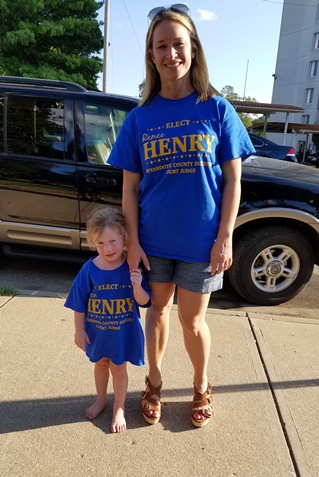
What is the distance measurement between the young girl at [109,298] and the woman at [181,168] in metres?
0.08

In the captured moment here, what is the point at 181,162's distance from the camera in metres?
1.80

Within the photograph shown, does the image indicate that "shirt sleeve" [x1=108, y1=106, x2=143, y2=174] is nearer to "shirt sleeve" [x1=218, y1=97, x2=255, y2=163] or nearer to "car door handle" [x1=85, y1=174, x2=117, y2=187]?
"shirt sleeve" [x1=218, y1=97, x2=255, y2=163]

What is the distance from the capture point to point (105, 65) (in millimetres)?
14664

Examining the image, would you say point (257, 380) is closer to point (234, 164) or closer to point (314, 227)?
point (234, 164)

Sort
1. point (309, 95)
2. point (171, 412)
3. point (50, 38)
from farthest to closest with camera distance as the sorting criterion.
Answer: point (309, 95) → point (50, 38) → point (171, 412)

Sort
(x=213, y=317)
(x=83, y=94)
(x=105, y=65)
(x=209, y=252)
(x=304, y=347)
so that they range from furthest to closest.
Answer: (x=105, y=65) < (x=83, y=94) < (x=213, y=317) < (x=304, y=347) < (x=209, y=252)

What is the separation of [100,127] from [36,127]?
609 millimetres

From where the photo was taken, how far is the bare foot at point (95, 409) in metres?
2.17

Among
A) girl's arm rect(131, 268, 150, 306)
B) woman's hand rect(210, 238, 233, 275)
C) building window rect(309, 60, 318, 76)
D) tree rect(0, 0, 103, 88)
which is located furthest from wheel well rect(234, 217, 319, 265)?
building window rect(309, 60, 318, 76)

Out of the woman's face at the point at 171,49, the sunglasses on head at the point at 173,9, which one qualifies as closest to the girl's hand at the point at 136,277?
the woman's face at the point at 171,49

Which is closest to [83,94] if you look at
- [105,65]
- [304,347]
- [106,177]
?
[106,177]

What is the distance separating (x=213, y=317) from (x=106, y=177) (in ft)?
5.08

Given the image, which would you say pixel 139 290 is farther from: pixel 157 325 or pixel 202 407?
pixel 202 407

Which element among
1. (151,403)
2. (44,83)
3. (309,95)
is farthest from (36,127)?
(309,95)
